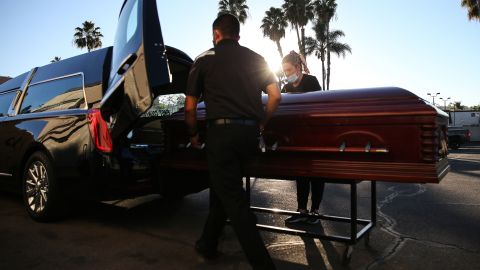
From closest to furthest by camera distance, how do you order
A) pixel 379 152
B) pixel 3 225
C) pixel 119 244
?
pixel 379 152, pixel 119 244, pixel 3 225

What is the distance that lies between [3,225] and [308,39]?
32.5m

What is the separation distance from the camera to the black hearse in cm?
309

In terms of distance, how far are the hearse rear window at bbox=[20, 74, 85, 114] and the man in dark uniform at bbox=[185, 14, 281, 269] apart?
158cm

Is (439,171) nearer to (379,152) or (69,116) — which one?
(379,152)

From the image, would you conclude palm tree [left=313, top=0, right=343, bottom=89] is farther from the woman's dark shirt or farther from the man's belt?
the man's belt

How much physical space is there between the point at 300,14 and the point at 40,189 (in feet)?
107

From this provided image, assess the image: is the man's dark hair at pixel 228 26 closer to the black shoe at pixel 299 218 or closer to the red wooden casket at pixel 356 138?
the red wooden casket at pixel 356 138

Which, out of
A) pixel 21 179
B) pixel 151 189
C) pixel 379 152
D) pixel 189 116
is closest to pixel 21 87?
pixel 21 179

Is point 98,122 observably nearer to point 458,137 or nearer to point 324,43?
point 458,137

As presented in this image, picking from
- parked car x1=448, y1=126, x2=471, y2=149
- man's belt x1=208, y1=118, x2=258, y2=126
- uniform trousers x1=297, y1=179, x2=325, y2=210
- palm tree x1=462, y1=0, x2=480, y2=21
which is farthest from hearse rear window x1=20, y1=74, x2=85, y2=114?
palm tree x1=462, y1=0, x2=480, y2=21

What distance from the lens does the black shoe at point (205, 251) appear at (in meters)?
3.01

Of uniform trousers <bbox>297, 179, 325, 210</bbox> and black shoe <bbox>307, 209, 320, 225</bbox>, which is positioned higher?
uniform trousers <bbox>297, 179, 325, 210</bbox>

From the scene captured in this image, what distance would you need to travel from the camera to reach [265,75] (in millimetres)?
2807

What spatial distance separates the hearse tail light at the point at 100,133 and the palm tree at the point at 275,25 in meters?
32.5
